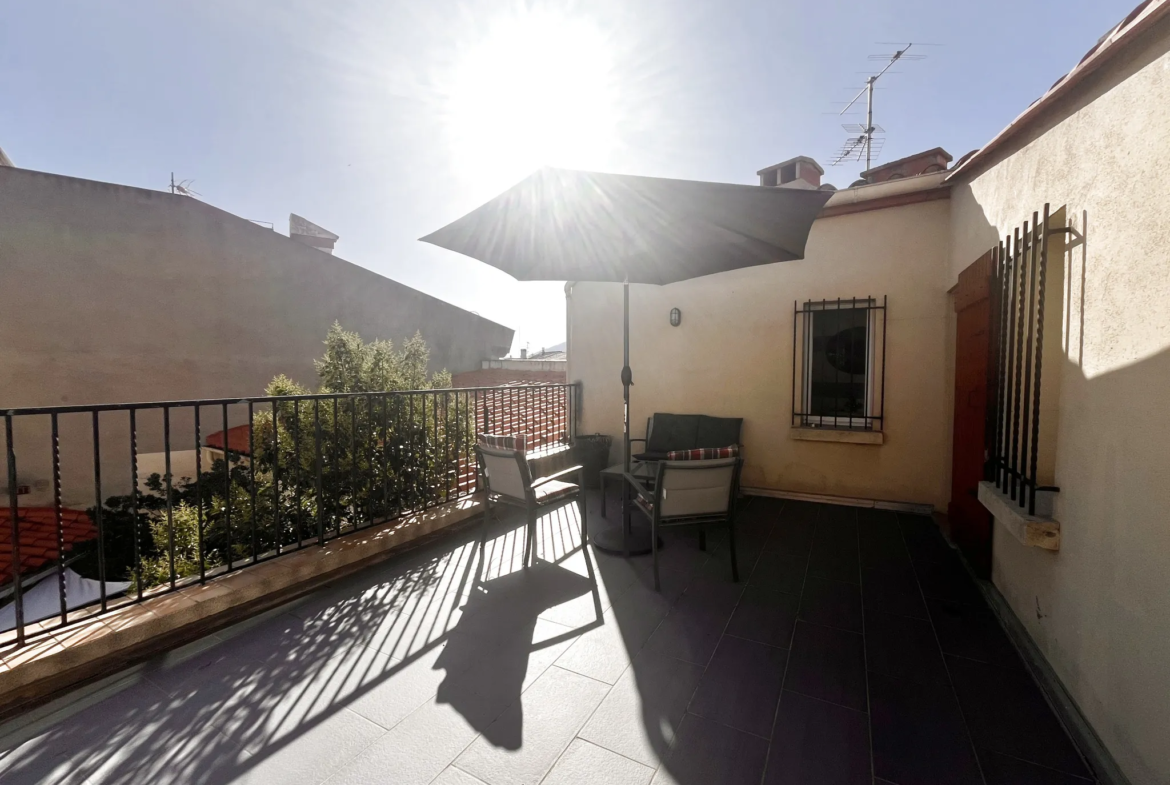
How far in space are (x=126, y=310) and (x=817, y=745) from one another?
430 inches

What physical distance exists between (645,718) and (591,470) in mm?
3402

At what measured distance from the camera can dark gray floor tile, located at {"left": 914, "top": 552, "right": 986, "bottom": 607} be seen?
257 centimetres

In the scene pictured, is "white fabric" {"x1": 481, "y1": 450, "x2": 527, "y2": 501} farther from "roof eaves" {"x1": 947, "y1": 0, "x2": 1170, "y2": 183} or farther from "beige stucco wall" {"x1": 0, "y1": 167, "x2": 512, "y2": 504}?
"beige stucco wall" {"x1": 0, "y1": 167, "x2": 512, "y2": 504}

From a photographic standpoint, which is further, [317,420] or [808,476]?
[808,476]

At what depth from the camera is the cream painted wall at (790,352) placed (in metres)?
3.98

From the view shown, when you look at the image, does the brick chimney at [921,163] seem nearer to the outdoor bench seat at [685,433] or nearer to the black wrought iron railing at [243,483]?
the outdoor bench seat at [685,433]

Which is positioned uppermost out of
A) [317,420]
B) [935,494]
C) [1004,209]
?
[1004,209]

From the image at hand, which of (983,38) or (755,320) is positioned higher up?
(983,38)

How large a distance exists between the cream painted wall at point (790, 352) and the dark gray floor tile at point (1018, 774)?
119 inches

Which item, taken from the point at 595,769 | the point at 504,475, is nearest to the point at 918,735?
the point at 595,769

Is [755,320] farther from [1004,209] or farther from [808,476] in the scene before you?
[1004,209]

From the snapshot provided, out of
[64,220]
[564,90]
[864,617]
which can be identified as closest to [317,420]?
[564,90]

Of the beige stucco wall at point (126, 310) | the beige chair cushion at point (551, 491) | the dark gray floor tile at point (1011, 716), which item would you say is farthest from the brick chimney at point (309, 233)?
the dark gray floor tile at point (1011, 716)

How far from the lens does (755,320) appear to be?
4660 millimetres
